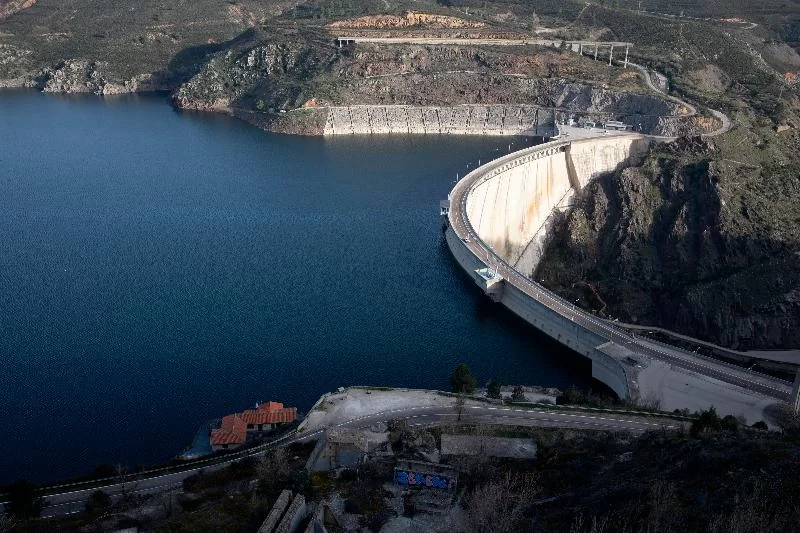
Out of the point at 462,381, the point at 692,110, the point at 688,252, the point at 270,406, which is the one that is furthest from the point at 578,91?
the point at 270,406

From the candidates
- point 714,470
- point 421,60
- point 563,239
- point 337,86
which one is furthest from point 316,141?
point 714,470

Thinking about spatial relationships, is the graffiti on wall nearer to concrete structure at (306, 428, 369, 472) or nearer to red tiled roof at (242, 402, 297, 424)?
concrete structure at (306, 428, 369, 472)

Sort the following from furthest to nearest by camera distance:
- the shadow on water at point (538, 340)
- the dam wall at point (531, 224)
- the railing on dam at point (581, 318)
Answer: the dam wall at point (531, 224) < the shadow on water at point (538, 340) < the railing on dam at point (581, 318)

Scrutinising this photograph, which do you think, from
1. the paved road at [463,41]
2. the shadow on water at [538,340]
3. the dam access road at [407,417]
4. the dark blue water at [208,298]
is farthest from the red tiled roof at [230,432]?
the paved road at [463,41]

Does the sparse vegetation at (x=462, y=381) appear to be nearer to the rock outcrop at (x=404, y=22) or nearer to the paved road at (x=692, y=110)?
the paved road at (x=692, y=110)

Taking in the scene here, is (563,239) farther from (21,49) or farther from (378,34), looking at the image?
(21,49)
